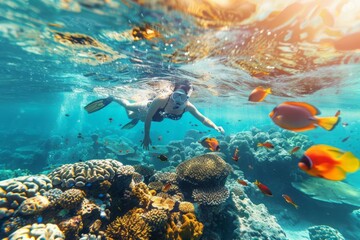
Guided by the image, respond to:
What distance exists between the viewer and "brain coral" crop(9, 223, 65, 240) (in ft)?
13.3

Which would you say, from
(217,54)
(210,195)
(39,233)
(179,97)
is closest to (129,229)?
(39,233)

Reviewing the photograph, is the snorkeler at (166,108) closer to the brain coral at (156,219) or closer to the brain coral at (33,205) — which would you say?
the brain coral at (156,219)

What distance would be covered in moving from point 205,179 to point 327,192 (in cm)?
1014

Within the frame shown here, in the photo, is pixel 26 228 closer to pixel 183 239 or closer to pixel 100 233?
pixel 100 233

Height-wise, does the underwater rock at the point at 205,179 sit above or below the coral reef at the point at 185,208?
above

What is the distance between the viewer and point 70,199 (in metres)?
5.12

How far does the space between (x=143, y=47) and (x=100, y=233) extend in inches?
371

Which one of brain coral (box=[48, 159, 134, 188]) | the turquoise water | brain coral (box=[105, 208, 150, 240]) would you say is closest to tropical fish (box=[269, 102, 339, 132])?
the turquoise water

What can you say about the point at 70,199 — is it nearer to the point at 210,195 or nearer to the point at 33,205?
the point at 33,205

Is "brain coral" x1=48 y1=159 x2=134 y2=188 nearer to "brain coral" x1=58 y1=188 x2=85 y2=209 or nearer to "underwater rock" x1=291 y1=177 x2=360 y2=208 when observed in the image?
"brain coral" x1=58 y1=188 x2=85 y2=209

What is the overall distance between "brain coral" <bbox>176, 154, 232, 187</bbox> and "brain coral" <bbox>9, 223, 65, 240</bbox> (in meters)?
4.23

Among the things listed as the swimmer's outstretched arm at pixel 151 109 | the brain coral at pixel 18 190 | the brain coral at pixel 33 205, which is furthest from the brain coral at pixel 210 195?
the brain coral at pixel 18 190

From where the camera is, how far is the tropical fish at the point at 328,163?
2428 mm

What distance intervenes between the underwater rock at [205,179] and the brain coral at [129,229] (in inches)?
86.9
